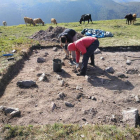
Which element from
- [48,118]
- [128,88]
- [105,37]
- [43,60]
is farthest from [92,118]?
[105,37]

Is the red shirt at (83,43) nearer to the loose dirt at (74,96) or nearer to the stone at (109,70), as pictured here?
the loose dirt at (74,96)

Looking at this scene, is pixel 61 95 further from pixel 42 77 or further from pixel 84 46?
pixel 84 46

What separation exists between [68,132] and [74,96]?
127 cm

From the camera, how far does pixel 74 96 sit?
4.08m

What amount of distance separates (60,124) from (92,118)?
2.50 feet

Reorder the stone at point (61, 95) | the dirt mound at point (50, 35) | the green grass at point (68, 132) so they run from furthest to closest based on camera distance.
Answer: the dirt mound at point (50, 35) → the stone at point (61, 95) → the green grass at point (68, 132)

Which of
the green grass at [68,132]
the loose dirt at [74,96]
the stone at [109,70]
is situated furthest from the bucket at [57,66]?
the green grass at [68,132]

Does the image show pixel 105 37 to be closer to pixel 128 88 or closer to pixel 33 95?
pixel 128 88

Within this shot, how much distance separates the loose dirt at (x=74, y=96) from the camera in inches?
132

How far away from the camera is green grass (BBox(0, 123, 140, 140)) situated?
2.80 m

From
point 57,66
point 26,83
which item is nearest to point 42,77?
point 26,83

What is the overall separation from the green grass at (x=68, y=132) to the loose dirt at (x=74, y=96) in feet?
0.81

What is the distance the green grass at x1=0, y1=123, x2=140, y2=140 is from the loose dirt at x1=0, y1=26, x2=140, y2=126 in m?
0.25

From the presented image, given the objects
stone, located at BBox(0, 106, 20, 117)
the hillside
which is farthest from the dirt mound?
the hillside
